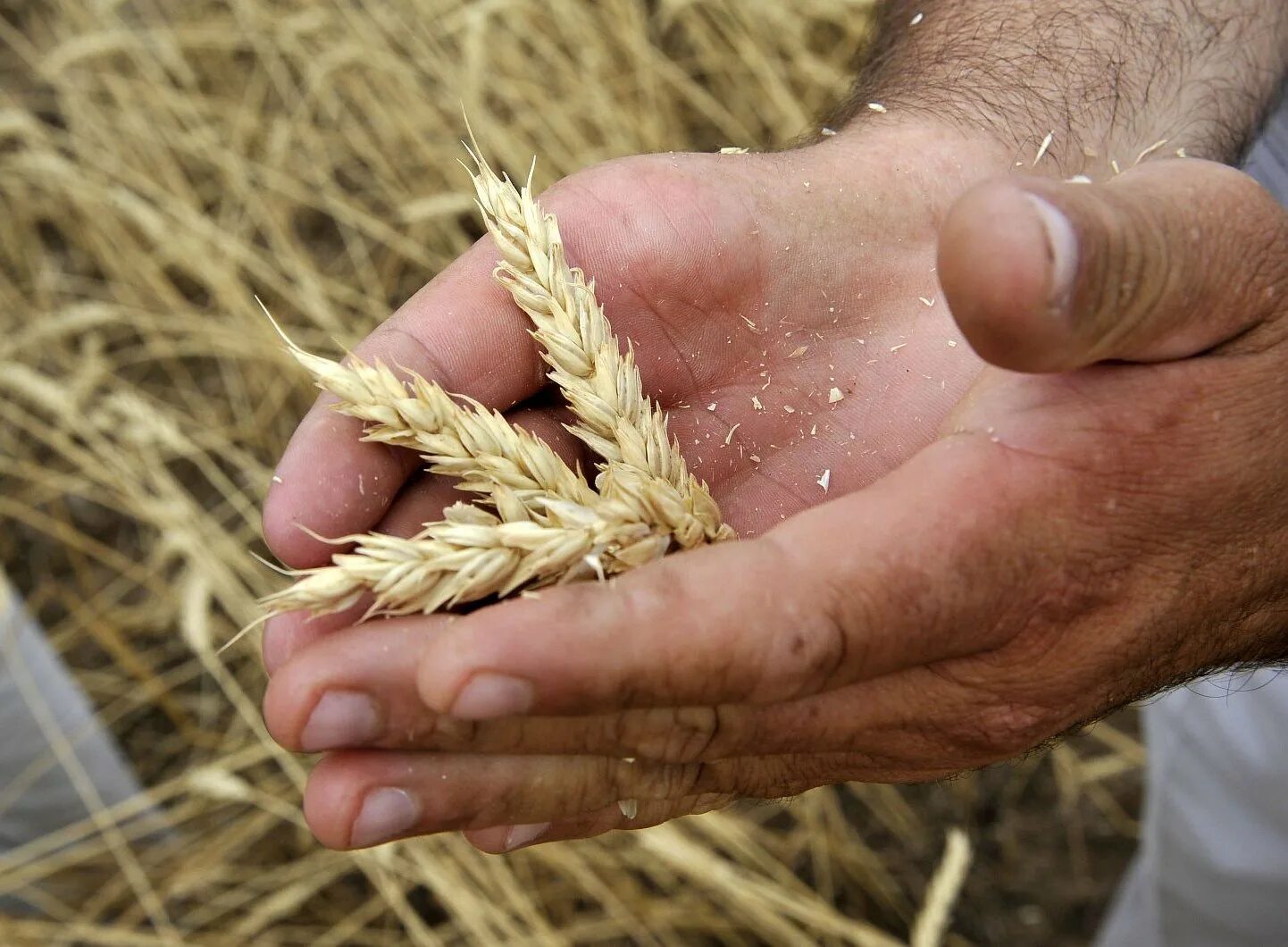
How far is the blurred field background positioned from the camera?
2.06 m

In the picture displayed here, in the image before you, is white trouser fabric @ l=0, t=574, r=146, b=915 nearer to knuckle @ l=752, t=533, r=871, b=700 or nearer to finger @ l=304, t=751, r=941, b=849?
finger @ l=304, t=751, r=941, b=849

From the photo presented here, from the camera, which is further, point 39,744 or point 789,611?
point 39,744

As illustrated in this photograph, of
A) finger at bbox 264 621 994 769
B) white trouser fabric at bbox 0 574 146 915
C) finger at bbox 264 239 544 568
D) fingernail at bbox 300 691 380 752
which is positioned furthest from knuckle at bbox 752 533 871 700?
white trouser fabric at bbox 0 574 146 915

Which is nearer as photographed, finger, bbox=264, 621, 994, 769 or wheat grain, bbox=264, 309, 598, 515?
finger, bbox=264, 621, 994, 769

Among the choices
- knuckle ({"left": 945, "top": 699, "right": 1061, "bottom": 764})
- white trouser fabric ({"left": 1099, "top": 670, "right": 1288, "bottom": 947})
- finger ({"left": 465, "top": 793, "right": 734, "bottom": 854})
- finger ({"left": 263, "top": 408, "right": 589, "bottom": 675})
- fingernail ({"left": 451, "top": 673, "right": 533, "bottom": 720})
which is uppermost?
finger ({"left": 263, "top": 408, "right": 589, "bottom": 675})

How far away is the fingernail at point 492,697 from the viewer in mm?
917

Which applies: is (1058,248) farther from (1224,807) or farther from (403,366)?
(1224,807)

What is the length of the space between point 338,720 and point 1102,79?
1.34m

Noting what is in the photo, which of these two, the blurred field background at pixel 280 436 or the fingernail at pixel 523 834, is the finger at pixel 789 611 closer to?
the fingernail at pixel 523 834

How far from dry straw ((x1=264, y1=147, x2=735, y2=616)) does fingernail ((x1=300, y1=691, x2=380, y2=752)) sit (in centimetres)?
9

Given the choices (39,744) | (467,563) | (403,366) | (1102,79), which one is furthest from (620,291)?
(39,744)

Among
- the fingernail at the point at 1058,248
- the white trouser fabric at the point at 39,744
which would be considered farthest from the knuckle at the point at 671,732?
the white trouser fabric at the point at 39,744

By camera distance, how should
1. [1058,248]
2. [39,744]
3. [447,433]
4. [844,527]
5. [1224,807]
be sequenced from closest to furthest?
[1058,248] → [844,527] → [447,433] → [1224,807] → [39,744]

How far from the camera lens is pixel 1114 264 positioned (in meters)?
0.91
